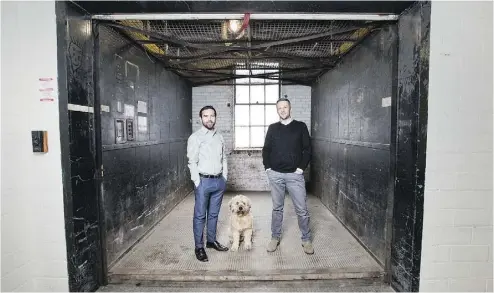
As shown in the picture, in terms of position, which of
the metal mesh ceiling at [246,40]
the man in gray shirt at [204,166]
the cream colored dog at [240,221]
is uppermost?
the metal mesh ceiling at [246,40]

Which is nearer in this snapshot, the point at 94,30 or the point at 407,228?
the point at 407,228

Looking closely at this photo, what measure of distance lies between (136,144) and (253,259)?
198 centimetres

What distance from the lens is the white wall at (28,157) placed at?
1.95 meters

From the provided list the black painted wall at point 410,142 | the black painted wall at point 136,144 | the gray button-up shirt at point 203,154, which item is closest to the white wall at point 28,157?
the black painted wall at point 136,144

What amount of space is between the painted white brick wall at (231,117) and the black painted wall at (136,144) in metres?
1.13

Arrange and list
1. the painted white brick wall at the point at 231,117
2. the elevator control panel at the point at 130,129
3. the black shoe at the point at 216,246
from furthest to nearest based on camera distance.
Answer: the painted white brick wall at the point at 231,117 < the elevator control panel at the point at 130,129 < the black shoe at the point at 216,246

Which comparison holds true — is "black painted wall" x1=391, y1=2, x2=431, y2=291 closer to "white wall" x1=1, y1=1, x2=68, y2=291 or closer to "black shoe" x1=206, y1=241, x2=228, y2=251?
"black shoe" x1=206, y1=241, x2=228, y2=251

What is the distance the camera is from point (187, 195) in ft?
19.4

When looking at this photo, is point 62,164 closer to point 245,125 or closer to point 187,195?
point 187,195

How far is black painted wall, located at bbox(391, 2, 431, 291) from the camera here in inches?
78.0

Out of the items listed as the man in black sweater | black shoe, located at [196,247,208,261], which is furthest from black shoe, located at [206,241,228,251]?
the man in black sweater

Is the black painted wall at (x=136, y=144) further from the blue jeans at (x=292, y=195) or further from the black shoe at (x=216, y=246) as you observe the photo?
the blue jeans at (x=292, y=195)

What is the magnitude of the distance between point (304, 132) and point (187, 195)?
3.75 m

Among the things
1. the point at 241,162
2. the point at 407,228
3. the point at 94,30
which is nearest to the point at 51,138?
the point at 94,30
